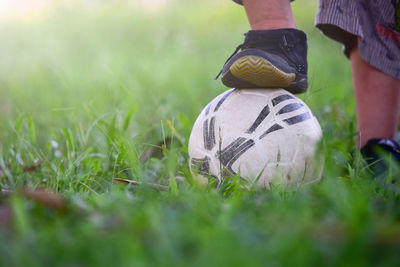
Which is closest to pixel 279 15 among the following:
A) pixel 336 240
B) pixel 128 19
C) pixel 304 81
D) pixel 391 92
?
pixel 304 81

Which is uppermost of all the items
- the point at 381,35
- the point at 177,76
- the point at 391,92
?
the point at 381,35

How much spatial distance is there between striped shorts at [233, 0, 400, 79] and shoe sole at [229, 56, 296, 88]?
0.64 meters

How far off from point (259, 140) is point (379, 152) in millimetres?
716

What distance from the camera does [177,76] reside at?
5.01m

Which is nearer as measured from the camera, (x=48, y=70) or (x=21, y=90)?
(x=21, y=90)

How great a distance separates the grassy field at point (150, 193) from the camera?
0.95 meters

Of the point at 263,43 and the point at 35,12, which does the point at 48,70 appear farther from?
the point at 263,43

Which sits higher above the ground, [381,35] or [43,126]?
[381,35]

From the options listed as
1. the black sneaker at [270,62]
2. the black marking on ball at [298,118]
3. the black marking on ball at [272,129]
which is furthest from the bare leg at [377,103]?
the black marking on ball at [272,129]

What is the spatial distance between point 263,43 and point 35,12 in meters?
6.60

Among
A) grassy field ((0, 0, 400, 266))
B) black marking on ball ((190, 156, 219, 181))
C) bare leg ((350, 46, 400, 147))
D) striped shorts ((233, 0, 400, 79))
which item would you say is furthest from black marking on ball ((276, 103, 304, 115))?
bare leg ((350, 46, 400, 147))

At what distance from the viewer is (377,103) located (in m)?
2.57

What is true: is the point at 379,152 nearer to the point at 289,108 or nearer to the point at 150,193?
the point at 289,108

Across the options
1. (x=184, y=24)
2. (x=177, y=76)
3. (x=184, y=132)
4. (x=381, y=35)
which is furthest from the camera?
(x=184, y=24)
